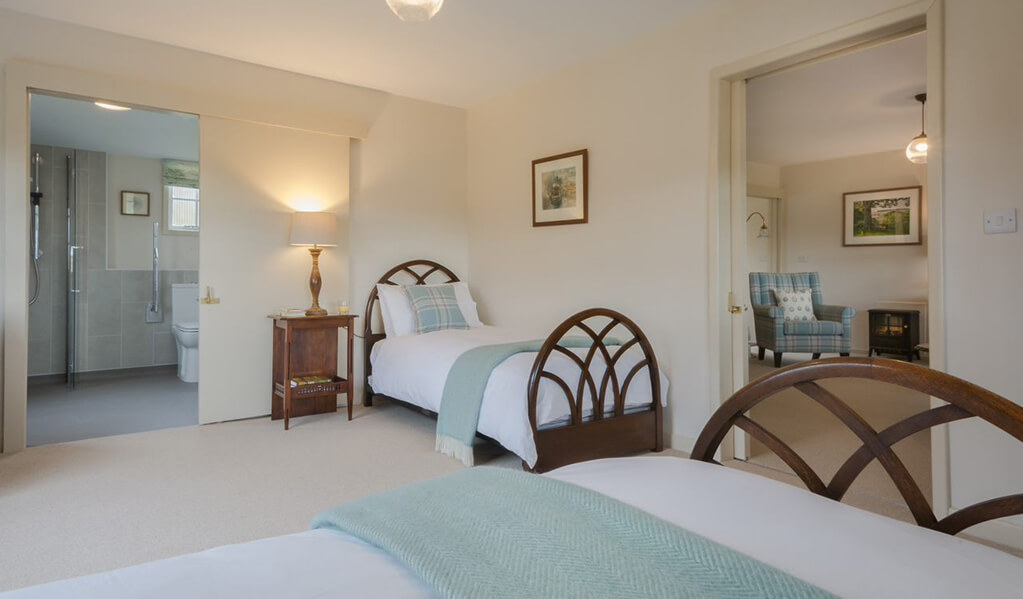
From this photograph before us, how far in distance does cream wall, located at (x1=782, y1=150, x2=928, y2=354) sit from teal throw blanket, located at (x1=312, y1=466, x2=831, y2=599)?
7520 mm

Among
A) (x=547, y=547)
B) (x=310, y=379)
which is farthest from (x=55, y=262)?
(x=547, y=547)

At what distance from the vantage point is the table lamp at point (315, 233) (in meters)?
4.16

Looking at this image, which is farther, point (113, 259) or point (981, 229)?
point (113, 259)

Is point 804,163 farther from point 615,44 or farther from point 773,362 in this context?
point 615,44

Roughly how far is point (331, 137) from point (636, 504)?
4.21 metres

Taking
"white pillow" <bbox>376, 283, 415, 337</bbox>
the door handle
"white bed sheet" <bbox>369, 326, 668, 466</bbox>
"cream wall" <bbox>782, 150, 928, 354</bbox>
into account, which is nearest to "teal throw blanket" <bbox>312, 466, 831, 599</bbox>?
"white bed sheet" <bbox>369, 326, 668, 466</bbox>

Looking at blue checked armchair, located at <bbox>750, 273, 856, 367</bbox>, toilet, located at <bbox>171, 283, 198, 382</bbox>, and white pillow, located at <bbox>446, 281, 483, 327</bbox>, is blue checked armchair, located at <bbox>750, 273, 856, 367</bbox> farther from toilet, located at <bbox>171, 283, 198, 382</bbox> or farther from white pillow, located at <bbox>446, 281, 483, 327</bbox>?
toilet, located at <bbox>171, 283, 198, 382</bbox>

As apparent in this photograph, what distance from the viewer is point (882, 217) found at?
→ 23.4 feet

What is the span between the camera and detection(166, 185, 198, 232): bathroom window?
610 centimetres

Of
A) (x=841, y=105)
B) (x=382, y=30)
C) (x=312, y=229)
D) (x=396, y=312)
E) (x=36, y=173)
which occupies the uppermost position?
(x=841, y=105)

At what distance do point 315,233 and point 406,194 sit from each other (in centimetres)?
98

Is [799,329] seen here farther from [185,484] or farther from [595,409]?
[185,484]

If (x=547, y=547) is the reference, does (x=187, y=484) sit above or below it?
below

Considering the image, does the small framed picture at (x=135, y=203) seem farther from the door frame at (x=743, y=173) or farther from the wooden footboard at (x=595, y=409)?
the door frame at (x=743, y=173)
